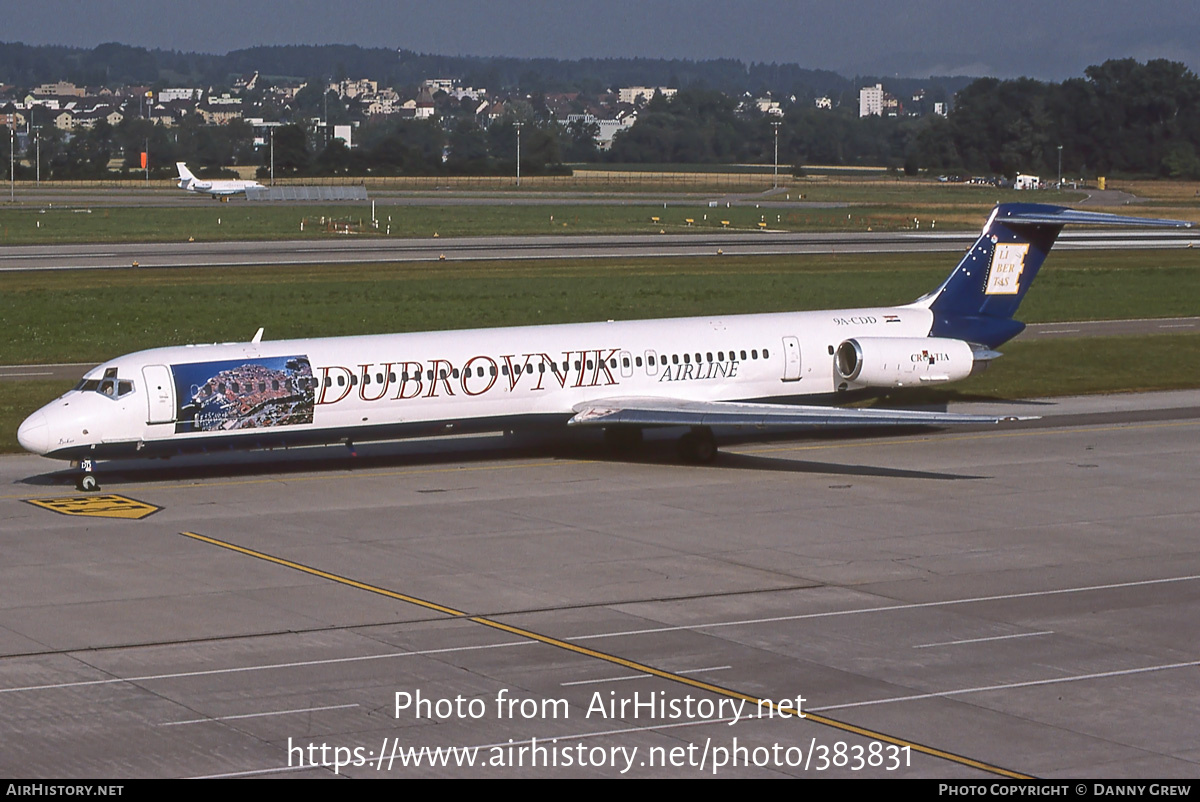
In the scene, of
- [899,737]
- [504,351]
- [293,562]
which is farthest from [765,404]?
[899,737]

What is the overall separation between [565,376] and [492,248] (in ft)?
207

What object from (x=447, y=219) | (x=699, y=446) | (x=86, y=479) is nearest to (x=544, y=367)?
(x=699, y=446)

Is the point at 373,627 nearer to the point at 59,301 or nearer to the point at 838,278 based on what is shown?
the point at 59,301

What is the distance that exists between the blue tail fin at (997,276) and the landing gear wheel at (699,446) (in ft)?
26.1

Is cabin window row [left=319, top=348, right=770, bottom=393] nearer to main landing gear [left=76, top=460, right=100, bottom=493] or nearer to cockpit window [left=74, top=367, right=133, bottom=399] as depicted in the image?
cockpit window [left=74, top=367, right=133, bottom=399]

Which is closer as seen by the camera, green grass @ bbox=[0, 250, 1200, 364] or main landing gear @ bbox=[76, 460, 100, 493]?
main landing gear @ bbox=[76, 460, 100, 493]

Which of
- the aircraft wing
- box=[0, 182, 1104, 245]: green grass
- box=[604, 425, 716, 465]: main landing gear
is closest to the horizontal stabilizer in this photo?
the aircraft wing

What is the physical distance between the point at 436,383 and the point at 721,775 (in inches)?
777

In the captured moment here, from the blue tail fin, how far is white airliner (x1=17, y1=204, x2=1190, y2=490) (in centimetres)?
4

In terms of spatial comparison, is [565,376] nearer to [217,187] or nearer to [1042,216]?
[1042,216]

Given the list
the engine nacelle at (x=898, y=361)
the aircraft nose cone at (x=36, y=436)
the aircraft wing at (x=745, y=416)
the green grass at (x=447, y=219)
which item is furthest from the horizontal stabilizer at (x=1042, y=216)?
the green grass at (x=447, y=219)

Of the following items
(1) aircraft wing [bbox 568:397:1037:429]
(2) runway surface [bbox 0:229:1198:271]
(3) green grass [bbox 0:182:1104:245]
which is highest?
(3) green grass [bbox 0:182:1104:245]

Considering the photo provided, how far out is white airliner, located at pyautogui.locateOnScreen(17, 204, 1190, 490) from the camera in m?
33.6

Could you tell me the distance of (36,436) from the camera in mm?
32844
